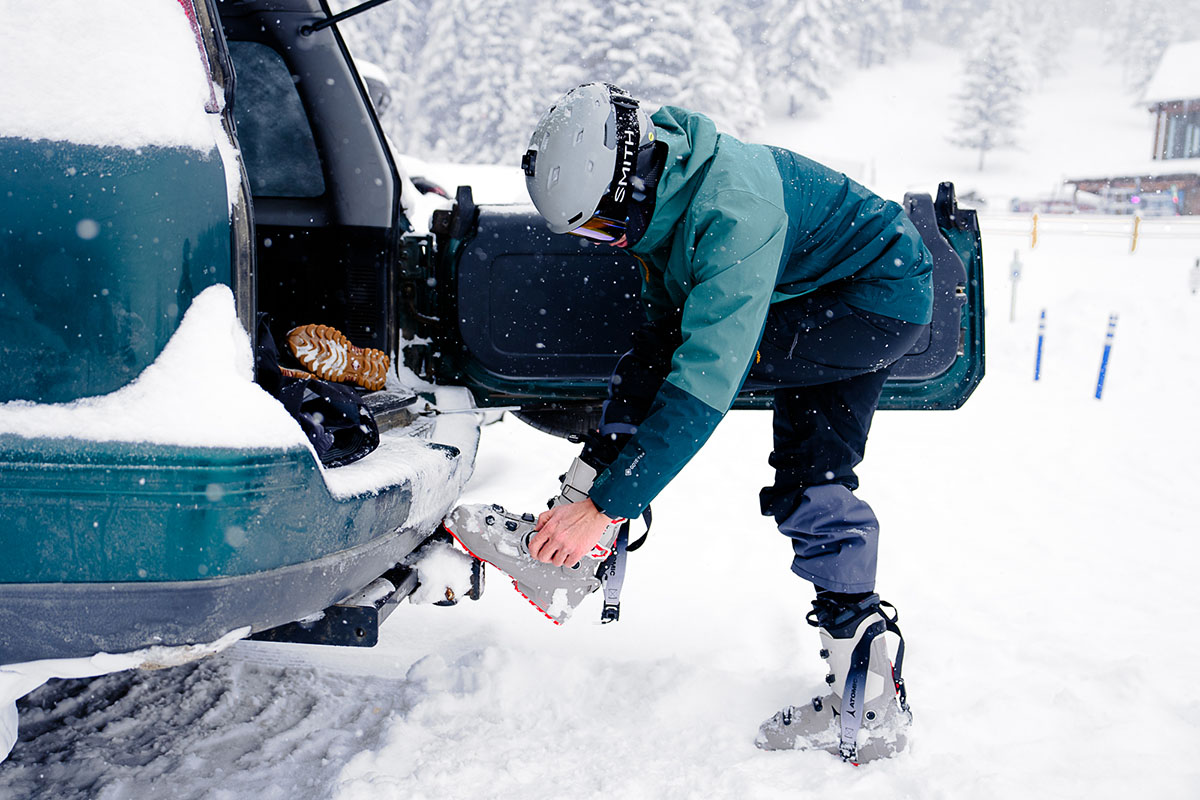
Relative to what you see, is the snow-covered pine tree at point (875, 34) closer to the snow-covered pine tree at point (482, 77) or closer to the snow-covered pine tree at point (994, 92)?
the snow-covered pine tree at point (994, 92)

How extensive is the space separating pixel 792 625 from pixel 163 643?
2099mm

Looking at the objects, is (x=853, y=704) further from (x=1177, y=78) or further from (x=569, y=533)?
(x=1177, y=78)

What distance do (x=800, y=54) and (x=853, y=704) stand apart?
180 feet

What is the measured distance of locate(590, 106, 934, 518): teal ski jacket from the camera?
1.88 metres

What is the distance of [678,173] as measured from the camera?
200cm

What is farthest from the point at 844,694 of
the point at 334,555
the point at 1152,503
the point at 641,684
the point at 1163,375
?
the point at 1163,375

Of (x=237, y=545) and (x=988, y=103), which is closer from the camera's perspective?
(x=237, y=545)

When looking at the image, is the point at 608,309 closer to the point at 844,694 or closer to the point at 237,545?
the point at 844,694

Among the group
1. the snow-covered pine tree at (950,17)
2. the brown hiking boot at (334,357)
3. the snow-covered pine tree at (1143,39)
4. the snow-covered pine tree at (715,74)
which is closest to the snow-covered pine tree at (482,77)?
the snow-covered pine tree at (715,74)

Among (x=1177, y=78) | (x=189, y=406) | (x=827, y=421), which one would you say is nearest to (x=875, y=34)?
(x=1177, y=78)

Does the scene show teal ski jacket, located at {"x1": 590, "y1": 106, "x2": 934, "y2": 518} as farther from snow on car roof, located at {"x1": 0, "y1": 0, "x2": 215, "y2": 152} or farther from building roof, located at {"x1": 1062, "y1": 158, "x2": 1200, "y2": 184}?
building roof, located at {"x1": 1062, "y1": 158, "x2": 1200, "y2": 184}

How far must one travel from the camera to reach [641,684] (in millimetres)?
2500

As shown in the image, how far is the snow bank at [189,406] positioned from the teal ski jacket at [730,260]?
0.82 m

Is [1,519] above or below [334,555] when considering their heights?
above
